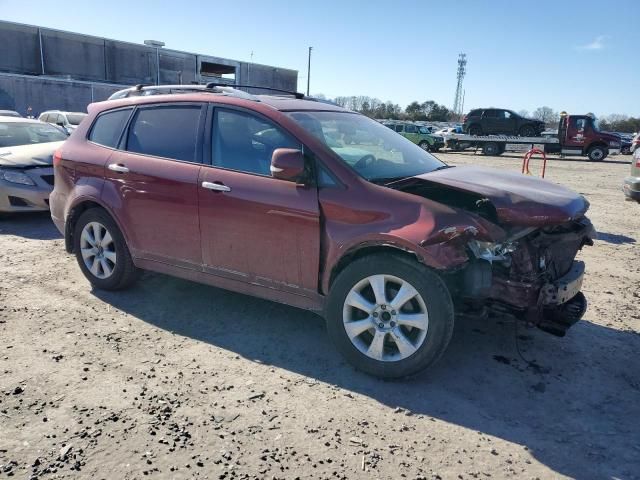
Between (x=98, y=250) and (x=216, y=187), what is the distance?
5.39 ft

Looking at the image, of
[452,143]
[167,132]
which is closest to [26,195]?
[167,132]

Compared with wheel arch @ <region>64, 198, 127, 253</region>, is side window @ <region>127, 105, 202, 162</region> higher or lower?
higher

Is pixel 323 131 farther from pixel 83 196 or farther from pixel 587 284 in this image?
pixel 587 284

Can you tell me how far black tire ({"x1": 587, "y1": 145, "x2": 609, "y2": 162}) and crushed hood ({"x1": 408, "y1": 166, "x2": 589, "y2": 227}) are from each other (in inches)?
1051

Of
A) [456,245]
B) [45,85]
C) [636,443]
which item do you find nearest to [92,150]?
[456,245]

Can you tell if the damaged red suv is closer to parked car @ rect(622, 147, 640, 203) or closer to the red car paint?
the red car paint

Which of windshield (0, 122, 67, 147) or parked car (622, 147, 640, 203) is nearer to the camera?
parked car (622, 147, 640, 203)

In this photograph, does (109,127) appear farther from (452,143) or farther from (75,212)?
(452,143)

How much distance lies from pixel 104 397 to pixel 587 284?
4.88m

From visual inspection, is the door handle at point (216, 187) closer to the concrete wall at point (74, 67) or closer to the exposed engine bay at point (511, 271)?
the exposed engine bay at point (511, 271)

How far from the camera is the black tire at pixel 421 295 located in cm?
321

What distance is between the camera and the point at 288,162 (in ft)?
11.4

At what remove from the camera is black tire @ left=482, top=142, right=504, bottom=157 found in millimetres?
29234

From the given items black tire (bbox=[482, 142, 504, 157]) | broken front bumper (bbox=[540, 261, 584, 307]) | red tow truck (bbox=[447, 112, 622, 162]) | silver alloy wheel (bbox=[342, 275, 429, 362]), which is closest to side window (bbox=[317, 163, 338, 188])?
silver alloy wheel (bbox=[342, 275, 429, 362])
